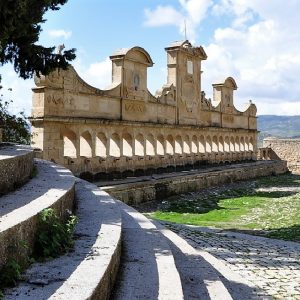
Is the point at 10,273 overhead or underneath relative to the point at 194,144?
underneath

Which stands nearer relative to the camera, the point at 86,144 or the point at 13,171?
the point at 13,171

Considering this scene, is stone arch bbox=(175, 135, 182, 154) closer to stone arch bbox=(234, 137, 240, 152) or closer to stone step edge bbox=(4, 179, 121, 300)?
stone arch bbox=(234, 137, 240, 152)

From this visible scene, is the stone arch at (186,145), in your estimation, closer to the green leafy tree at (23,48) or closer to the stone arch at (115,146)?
the stone arch at (115,146)

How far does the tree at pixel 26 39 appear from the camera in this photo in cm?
794

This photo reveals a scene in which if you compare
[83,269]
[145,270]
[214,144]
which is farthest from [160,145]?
[83,269]

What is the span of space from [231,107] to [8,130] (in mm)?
20756

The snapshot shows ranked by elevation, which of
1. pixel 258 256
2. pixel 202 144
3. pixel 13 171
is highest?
pixel 202 144

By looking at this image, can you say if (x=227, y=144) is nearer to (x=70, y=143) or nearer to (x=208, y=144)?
(x=208, y=144)

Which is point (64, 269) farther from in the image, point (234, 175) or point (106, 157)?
point (234, 175)

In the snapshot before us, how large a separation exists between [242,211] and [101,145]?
19.8 feet

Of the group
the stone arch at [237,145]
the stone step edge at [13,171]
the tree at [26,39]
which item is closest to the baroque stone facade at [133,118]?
the stone arch at [237,145]

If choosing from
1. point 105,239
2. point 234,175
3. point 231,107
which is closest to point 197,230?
point 105,239

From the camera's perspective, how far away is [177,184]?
19500 mm

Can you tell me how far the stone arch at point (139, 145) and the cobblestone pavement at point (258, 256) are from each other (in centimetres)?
933
